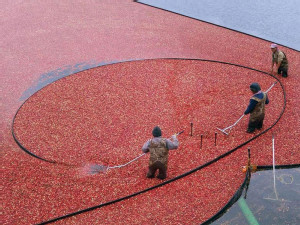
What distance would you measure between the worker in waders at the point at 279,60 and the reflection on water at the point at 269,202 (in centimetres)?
495

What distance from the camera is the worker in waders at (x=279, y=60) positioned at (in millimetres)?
11808

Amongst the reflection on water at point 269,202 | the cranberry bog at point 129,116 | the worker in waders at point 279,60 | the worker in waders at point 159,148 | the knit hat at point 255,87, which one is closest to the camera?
the reflection on water at point 269,202

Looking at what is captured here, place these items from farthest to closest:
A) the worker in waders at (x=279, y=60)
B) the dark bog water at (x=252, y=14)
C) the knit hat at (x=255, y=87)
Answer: the dark bog water at (x=252, y=14)
the worker in waders at (x=279, y=60)
the knit hat at (x=255, y=87)

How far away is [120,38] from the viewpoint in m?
16.0

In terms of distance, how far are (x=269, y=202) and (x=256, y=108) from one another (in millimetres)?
2611

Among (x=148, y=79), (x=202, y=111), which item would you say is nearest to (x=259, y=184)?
(x=202, y=111)

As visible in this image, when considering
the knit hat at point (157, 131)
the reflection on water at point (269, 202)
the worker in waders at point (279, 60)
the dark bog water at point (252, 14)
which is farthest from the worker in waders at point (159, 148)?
the dark bog water at point (252, 14)

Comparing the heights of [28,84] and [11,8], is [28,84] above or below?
below

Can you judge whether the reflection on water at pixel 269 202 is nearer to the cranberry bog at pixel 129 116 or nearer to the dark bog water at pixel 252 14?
the cranberry bog at pixel 129 116

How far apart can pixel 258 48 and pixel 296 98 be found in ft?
14.3

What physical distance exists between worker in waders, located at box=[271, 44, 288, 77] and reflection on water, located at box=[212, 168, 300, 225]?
16.2ft

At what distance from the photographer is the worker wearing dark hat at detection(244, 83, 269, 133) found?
888 cm

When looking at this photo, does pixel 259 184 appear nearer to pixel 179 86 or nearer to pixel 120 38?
pixel 179 86

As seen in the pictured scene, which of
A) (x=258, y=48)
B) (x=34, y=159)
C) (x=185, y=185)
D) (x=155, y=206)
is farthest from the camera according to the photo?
(x=258, y=48)
